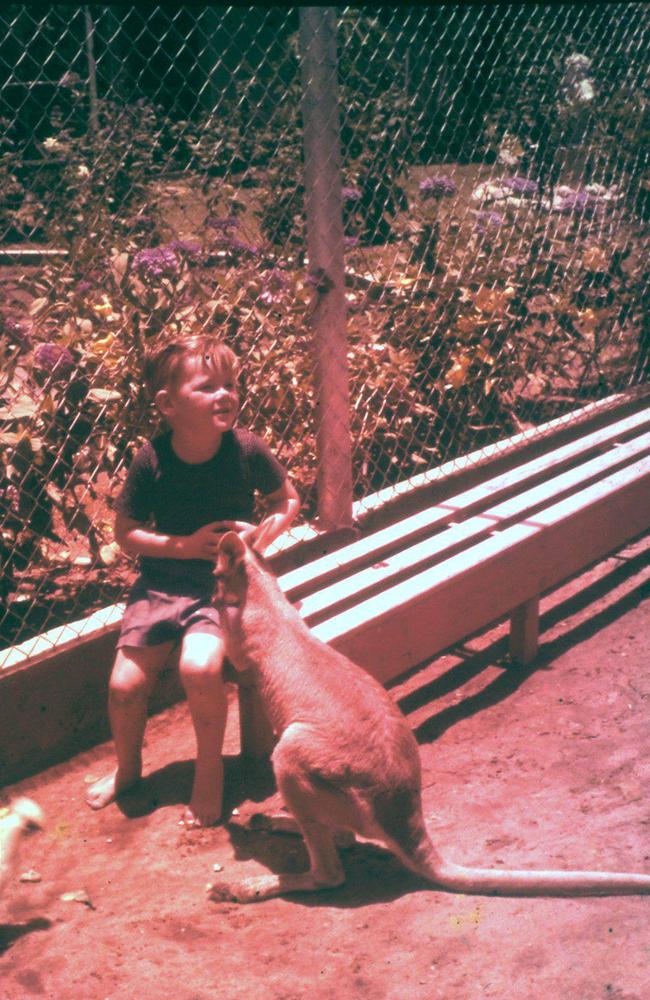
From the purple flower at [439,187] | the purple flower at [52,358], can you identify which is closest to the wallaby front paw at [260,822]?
the purple flower at [52,358]

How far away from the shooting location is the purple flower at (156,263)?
4.11 m

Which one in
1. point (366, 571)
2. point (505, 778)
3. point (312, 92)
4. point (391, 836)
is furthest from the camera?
point (366, 571)

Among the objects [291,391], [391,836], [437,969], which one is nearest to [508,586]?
[291,391]

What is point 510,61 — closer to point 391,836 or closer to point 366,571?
point 366,571

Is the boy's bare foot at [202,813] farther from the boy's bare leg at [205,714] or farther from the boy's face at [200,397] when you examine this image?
the boy's face at [200,397]

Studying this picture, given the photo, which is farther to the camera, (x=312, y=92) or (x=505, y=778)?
(x=312, y=92)

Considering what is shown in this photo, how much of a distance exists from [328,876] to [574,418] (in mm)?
3708

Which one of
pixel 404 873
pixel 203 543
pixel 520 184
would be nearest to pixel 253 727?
pixel 203 543

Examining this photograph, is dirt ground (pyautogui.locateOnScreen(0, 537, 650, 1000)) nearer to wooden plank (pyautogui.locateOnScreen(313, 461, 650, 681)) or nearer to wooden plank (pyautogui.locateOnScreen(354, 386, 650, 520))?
wooden plank (pyautogui.locateOnScreen(313, 461, 650, 681))

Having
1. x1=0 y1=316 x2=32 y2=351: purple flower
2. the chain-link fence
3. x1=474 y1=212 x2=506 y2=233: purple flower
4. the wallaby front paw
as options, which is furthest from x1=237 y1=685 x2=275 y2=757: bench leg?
x1=474 y1=212 x2=506 y2=233: purple flower

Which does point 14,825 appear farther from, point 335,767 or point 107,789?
point 335,767

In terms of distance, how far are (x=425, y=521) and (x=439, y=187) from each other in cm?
191

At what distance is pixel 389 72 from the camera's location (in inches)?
205

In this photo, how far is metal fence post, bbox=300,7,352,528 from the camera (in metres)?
3.77
